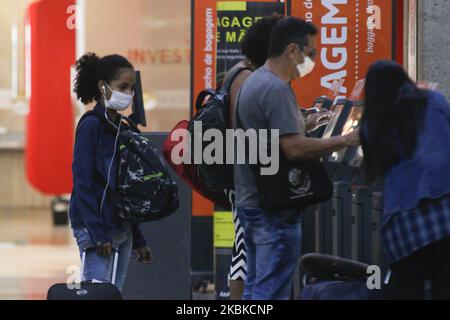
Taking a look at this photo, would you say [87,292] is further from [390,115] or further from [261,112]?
[390,115]

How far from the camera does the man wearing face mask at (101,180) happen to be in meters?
5.32

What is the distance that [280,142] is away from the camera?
4.93m

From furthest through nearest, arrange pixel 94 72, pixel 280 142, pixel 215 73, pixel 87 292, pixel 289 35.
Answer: pixel 215 73 → pixel 94 72 → pixel 87 292 → pixel 289 35 → pixel 280 142

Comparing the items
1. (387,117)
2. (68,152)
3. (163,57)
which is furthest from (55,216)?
(387,117)

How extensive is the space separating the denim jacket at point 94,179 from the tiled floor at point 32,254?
3.15 m

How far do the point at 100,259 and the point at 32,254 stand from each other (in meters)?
6.37

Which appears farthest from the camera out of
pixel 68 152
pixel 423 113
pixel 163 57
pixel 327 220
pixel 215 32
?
pixel 68 152

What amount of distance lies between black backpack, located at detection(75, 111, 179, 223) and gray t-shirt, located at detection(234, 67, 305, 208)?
0.42 m

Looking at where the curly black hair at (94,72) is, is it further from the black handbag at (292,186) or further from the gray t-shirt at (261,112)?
Result: the black handbag at (292,186)

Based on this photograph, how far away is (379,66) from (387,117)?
0.21 metres

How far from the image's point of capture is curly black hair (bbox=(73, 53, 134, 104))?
5.60 metres

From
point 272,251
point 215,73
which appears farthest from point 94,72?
point 215,73
